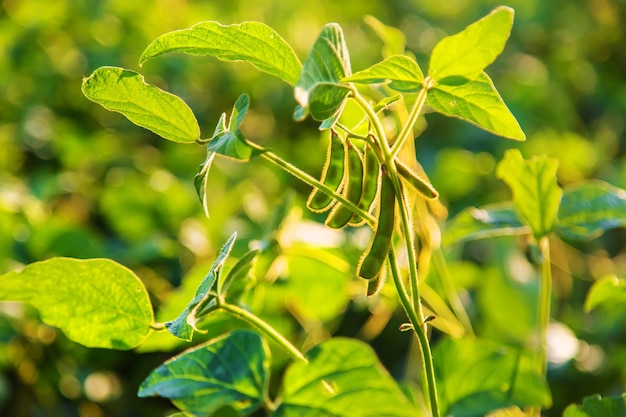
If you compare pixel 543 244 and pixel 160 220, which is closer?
pixel 543 244

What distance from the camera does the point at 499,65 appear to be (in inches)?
112

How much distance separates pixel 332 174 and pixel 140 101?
165mm

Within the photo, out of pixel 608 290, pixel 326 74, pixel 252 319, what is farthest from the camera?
pixel 608 290

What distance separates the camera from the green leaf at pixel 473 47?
24.2 inches

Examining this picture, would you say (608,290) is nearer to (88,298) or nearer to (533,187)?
(533,187)

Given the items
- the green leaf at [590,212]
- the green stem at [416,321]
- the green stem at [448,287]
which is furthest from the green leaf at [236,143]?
the green stem at [448,287]

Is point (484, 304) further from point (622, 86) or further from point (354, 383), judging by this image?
point (622, 86)

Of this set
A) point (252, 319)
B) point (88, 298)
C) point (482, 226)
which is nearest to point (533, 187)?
point (482, 226)

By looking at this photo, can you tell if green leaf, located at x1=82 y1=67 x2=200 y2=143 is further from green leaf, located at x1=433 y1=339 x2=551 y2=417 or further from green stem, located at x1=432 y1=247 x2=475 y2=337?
green stem, located at x1=432 y1=247 x2=475 y2=337

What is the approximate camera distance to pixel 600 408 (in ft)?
2.36

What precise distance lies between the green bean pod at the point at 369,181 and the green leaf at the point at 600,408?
26cm

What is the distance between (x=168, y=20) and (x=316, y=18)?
0.61m

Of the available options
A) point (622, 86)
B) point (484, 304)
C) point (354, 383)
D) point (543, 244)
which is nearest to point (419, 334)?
point (354, 383)

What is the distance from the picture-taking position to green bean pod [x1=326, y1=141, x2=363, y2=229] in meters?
0.65
